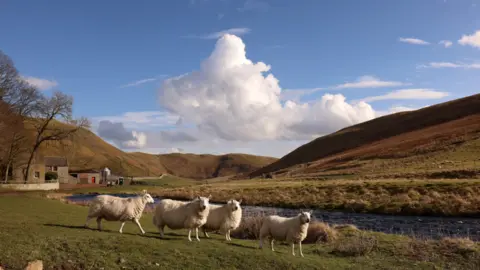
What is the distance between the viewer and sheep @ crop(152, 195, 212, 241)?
60.7 feet

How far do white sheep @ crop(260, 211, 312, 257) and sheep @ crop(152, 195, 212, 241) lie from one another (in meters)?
2.77

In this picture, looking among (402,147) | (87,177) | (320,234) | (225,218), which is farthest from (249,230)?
(87,177)

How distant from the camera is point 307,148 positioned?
193 metres

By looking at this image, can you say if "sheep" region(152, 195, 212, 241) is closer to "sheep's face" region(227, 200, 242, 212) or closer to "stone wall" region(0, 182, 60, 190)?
"sheep's face" region(227, 200, 242, 212)

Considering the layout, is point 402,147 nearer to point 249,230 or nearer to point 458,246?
point 249,230

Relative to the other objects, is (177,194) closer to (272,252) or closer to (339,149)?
(272,252)

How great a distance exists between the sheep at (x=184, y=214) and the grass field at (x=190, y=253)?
66cm

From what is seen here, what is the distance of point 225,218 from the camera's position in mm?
19531

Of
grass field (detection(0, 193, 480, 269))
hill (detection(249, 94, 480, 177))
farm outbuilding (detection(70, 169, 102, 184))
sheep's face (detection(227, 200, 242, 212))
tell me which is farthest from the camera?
farm outbuilding (detection(70, 169, 102, 184))

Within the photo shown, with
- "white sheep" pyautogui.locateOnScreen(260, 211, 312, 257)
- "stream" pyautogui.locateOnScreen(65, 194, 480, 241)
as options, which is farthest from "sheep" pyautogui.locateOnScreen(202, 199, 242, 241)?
"stream" pyautogui.locateOnScreen(65, 194, 480, 241)

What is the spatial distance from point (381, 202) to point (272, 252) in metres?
28.6

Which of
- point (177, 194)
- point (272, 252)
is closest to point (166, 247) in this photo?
point (272, 252)

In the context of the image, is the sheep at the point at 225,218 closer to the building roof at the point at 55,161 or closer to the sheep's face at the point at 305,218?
the sheep's face at the point at 305,218

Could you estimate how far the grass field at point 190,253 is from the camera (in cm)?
1341
